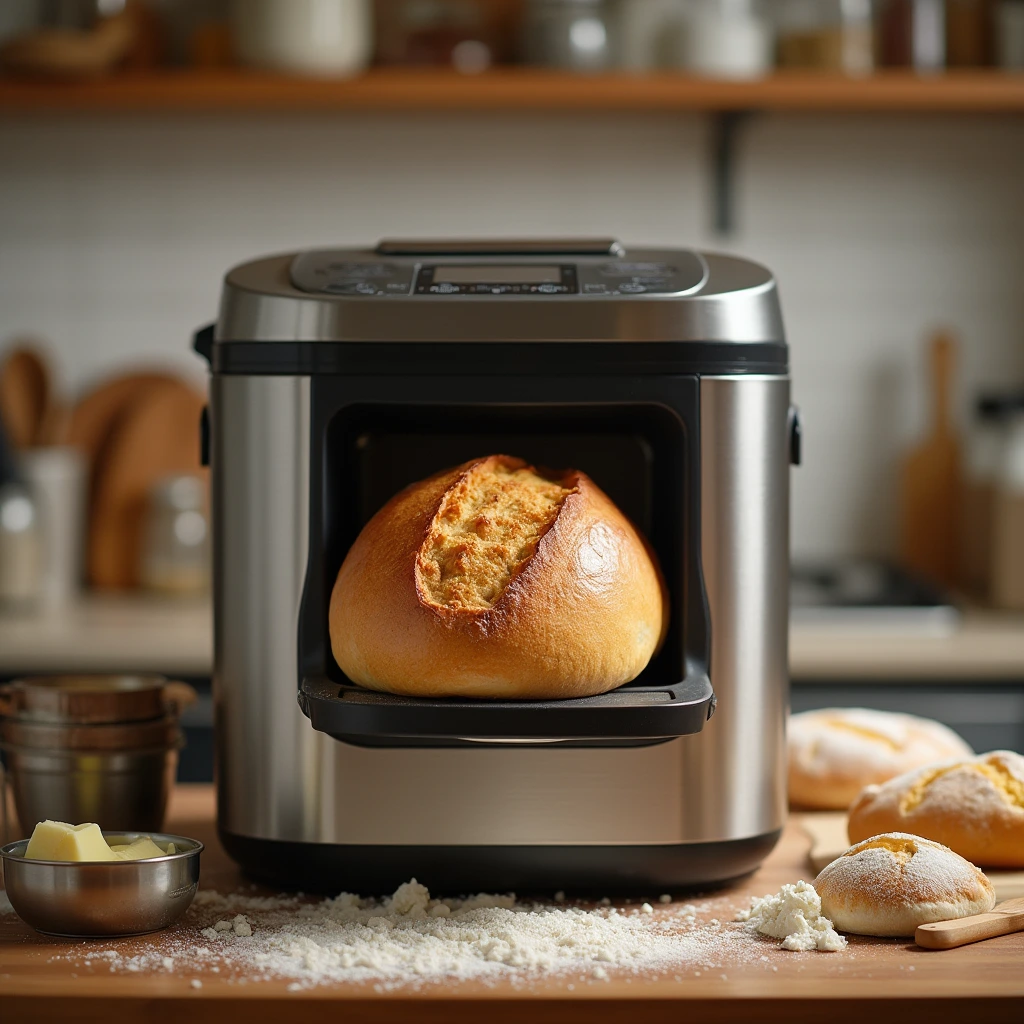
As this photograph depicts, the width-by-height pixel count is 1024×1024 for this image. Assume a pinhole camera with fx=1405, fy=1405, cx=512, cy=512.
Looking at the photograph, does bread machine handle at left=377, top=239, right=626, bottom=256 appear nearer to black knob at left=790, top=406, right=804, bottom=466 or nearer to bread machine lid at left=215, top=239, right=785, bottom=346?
bread machine lid at left=215, top=239, right=785, bottom=346

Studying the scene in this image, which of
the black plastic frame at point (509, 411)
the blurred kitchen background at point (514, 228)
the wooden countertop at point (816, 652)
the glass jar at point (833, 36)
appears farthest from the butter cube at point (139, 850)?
the glass jar at point (833, 36)

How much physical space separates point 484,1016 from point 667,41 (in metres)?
2.01

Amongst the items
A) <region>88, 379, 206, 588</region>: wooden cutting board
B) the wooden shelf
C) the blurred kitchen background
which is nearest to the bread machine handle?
the wooden shelf

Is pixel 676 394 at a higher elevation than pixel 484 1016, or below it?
higher

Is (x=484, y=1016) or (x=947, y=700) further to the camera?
(x=947, y=700)

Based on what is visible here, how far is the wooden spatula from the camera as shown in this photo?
0.81 m

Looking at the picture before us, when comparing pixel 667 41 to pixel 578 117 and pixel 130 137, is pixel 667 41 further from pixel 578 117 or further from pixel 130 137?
pixel 130 137

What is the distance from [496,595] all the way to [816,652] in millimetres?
1293

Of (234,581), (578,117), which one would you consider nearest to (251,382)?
(234,581)

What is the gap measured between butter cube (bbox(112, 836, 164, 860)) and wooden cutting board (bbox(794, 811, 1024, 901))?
45 cm

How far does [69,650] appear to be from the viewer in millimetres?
2080

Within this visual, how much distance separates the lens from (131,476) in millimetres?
2602

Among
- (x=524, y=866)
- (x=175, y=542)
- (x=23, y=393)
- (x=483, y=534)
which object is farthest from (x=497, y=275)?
(x=23, y=393)

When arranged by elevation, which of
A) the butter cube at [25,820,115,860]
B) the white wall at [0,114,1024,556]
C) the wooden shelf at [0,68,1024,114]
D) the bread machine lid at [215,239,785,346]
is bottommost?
the butter cube at [25,820,115,860]
